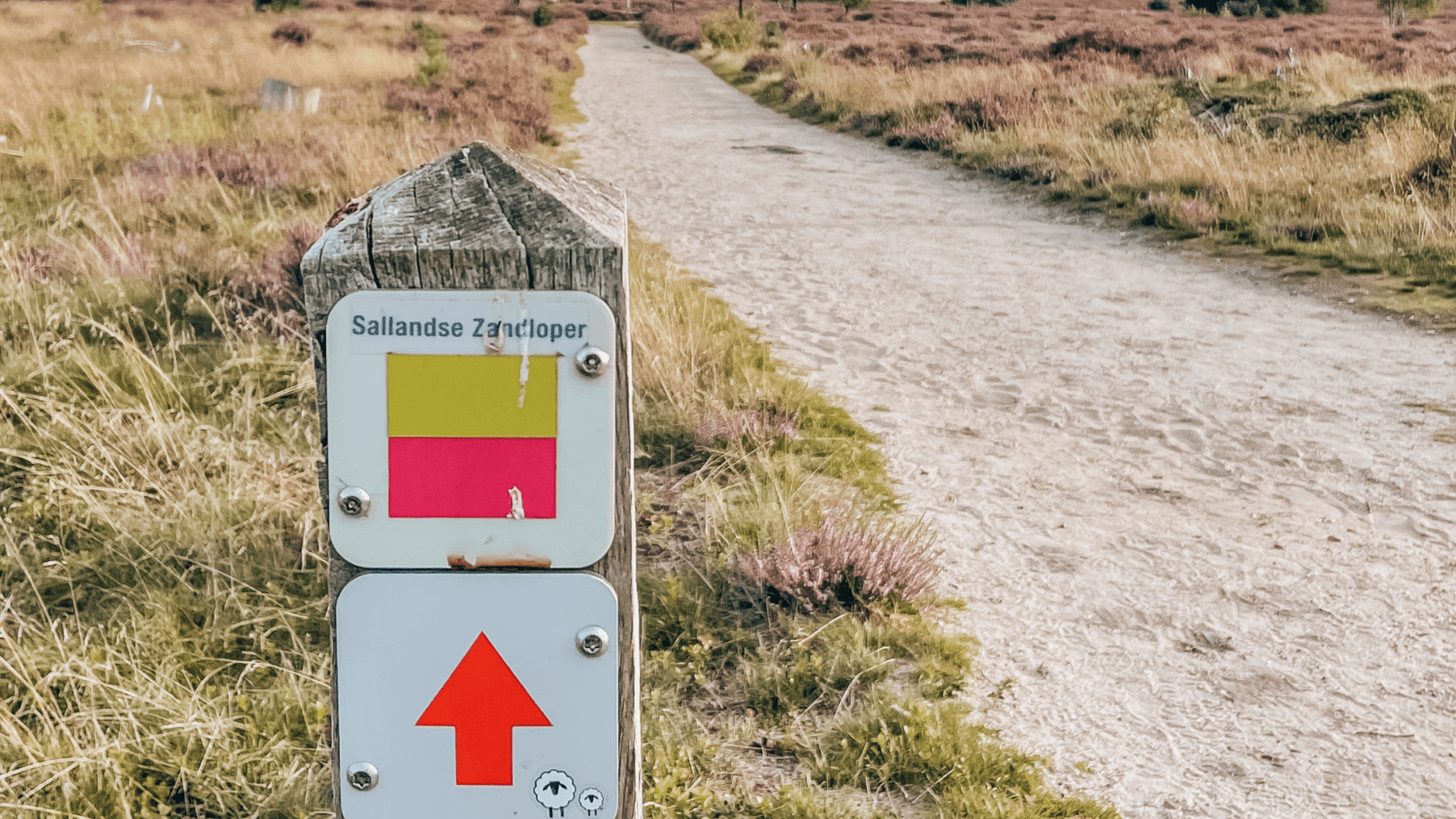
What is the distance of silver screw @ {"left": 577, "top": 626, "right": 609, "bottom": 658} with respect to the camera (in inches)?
49.6

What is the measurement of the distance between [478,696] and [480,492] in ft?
0.85

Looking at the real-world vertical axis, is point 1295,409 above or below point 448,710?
below

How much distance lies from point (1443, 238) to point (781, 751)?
8.08 metres

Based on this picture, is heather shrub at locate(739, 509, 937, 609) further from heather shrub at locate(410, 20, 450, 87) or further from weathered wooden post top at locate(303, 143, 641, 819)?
heather shrub at locate(410, 20, 450, 87)

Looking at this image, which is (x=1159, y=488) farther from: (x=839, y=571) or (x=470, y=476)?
(x=470, y=476)

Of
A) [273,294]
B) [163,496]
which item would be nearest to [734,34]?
[273,294]

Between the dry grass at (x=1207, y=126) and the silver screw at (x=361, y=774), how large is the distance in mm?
7735

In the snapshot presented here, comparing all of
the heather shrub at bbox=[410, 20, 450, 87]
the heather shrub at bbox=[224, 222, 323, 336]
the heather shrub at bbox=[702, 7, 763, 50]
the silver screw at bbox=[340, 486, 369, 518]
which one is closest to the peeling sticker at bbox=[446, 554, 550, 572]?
the silver screw at bbox=[340, 486, 369, 518]

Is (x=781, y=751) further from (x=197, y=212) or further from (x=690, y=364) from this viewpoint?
(x=197, y=212)

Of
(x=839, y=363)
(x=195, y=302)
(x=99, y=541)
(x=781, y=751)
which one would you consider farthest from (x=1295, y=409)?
(x=195, y=302)

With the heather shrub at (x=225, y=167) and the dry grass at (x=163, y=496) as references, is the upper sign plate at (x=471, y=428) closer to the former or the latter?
the dry grass at (x=163, y=496)

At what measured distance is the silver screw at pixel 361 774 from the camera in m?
1.30

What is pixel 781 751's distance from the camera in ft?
9.13

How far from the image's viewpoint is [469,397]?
3.86ft
